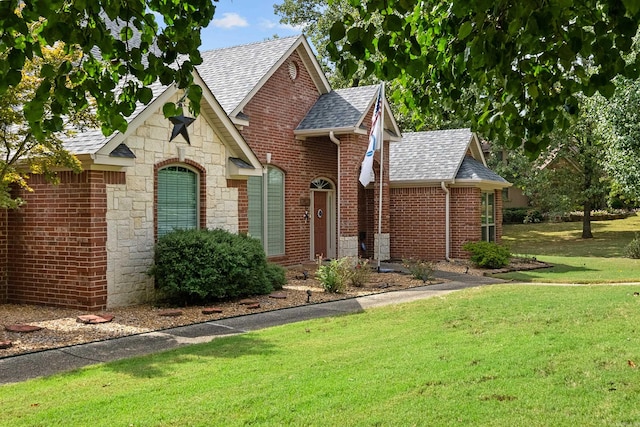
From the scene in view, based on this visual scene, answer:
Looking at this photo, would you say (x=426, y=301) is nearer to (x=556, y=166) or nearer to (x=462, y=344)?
(x=462, y=344)

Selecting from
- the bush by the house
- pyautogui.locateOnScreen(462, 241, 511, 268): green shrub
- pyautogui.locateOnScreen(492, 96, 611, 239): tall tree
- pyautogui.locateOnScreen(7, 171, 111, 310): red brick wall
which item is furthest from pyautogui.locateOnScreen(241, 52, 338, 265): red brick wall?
pyautogui.locateOnScreen(492, 96, 611, 239): tall tree

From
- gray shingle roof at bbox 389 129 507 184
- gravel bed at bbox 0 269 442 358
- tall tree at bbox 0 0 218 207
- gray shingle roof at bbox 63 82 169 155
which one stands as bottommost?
gravel bed at bbox 0 269 442 358

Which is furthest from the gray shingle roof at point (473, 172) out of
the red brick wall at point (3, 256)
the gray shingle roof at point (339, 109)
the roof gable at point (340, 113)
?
the red brick wall at point (3, 256)

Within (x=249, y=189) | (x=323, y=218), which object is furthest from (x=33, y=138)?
(x=323, y=218)

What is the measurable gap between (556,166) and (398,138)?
1987cm

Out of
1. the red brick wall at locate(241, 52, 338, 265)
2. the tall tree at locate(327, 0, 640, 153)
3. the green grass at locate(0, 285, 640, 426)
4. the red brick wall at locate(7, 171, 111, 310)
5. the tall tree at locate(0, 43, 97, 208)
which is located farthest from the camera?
the red brick wall at locate(241, 52, 338, 265)

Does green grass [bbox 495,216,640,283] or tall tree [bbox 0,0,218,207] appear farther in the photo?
green grass [bbox 495,216,640,283]

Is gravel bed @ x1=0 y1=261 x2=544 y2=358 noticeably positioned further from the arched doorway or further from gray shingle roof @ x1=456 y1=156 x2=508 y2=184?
gray shingle roof @ x1=456 y1=156 x2=508 y2=184

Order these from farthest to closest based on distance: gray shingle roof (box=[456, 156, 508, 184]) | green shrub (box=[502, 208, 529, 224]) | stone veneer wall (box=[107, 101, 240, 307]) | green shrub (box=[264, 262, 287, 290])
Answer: green shrub (box=[502, 208, 529, 224]), gray shingle roof (box=[456, 156, 508, 184]), green shrub (box=[264, 262, 287, 290]), stone veneer wall (box=[107, 101, 240, 307])

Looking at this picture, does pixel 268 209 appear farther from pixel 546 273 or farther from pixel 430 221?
pixel 546 273

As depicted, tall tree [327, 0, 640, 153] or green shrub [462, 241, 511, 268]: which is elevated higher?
tall tree [327, 0, 640, 153]

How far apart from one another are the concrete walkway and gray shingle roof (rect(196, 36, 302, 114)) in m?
6.81

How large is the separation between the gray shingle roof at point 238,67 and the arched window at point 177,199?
3.52 metres

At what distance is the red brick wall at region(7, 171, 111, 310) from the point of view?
11.7m
